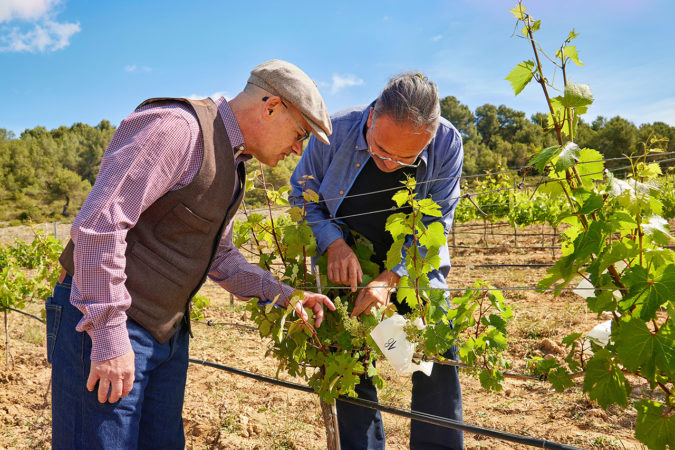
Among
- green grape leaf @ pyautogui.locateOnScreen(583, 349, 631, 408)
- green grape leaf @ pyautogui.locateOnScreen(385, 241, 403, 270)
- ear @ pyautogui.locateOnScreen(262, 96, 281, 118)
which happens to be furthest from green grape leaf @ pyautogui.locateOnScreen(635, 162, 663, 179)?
ear @ pyautogui.locateOnScreen(262, 96, 281, 118)

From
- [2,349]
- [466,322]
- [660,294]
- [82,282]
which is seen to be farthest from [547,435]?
[2,349]

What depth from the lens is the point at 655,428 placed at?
129cm

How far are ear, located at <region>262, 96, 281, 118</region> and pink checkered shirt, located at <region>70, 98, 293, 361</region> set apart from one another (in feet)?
0.74

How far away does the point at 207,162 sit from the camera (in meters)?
1.39

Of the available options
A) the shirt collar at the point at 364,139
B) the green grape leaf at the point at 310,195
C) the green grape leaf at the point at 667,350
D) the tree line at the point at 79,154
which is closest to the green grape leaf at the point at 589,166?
the green grape leaf at the point at 667,350

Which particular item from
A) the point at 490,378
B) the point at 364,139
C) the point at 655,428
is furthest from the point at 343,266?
the point at 655,428

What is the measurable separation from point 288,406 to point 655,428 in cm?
254

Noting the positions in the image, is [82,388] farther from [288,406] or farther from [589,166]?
[288,406]

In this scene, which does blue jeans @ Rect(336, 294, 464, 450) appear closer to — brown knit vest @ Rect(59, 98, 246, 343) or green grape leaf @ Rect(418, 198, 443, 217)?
green grape leaf @ Rect(418, 198, 443, 217)

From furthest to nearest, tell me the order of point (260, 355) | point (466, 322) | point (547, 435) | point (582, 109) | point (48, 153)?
point (48, 153) → point (260, 355) → point (547, 435) → point (466, 322) → point (582, 109)

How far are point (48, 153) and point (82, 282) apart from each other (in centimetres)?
6103

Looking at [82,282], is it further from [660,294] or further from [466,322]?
[660,294]

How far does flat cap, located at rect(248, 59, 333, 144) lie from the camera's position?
4.73 ft

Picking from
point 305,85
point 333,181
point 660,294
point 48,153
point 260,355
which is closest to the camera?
point 660,294
